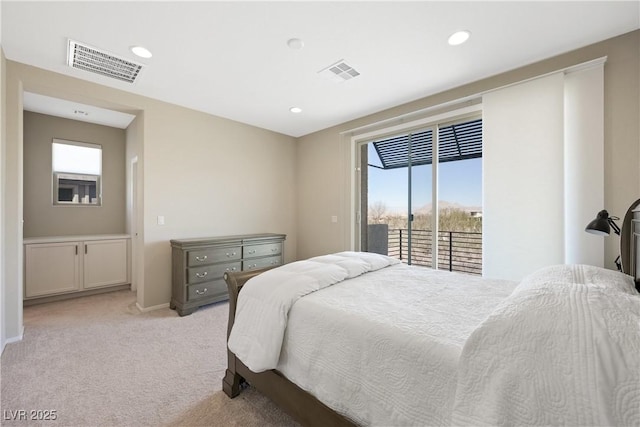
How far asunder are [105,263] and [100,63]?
116 inches

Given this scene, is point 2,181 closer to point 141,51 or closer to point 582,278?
point 141,51

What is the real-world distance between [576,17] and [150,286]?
487 centimetres

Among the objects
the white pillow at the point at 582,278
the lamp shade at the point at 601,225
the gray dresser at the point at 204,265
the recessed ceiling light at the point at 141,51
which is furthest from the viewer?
the gray dresser at the point at 204,265

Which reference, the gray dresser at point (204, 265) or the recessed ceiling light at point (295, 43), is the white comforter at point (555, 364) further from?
the gray dresser at point (204, 265)

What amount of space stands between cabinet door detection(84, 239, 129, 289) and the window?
35.8 inches

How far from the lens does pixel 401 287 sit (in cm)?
183

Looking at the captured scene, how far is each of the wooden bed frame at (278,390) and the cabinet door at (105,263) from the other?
3.43m

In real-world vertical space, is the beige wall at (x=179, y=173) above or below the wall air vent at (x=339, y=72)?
below

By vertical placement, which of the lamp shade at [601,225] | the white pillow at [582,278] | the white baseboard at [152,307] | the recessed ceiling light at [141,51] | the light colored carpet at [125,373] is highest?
the recessed ceiling light at [141,51]

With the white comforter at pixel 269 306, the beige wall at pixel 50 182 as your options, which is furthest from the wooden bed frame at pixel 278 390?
the beige wall at pixel 50 182

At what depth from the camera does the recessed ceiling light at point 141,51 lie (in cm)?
234

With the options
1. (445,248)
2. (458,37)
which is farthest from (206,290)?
(458,37)

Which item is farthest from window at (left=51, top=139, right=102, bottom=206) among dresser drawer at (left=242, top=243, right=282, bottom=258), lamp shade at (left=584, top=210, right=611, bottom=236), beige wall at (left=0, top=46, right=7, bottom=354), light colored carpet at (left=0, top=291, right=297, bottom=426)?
lamp shade at (left=584, top=210, right=611, bottom=236)

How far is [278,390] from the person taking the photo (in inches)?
60.9
